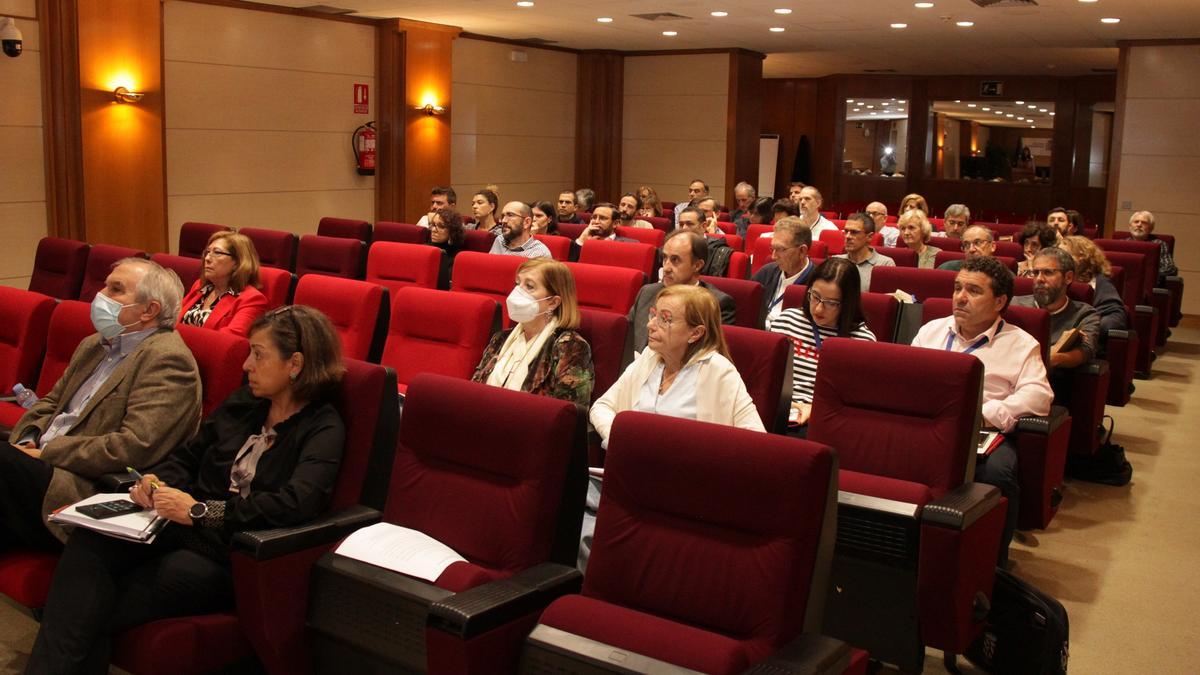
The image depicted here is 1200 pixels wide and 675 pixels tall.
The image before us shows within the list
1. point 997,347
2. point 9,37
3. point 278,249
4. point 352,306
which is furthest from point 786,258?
point 9,37

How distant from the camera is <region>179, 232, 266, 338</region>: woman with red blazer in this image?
489cm

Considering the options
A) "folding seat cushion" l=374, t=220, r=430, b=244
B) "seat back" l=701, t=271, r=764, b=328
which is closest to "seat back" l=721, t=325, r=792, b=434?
"seat back" l=701, t=271, r=764, b=328

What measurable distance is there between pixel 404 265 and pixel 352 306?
1341mm

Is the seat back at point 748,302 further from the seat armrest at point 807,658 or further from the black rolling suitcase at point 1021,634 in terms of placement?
the seat armrest at point 807,658

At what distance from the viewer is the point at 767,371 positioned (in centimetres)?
353

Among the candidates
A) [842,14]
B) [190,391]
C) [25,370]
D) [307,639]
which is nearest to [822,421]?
[307,639]

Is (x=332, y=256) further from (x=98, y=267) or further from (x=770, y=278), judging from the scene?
(x=770, y=278)

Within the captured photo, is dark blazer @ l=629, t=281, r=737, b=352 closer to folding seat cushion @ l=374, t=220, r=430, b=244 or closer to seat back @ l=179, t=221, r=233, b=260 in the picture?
folding seat cushion @ l=374, t=220, r=430, b=244

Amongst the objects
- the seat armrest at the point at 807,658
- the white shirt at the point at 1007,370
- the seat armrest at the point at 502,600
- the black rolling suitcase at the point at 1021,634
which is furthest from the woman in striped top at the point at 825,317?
the seat armrest at the point at 807,658

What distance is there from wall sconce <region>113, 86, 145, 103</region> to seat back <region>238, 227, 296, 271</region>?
3112mm

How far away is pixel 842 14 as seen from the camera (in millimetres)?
10734

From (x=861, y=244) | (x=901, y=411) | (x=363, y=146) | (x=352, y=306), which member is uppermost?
(x=363, y=146)

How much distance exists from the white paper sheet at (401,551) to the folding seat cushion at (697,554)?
1.13ft

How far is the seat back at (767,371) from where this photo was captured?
352 centimetres
